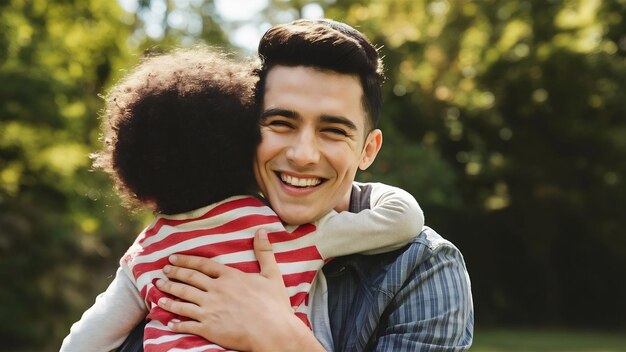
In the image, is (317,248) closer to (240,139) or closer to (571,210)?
(240,139)

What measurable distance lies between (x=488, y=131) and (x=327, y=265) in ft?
65.1

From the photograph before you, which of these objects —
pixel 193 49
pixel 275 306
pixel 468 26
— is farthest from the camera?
pixel 468 26

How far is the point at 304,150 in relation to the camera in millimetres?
2486

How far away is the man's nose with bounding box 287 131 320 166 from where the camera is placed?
2484mm

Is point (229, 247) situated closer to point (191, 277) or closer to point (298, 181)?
point (191, 277)

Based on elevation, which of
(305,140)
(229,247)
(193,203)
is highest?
(305,140)

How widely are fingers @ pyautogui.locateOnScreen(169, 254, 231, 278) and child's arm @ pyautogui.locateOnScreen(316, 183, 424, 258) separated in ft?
0.94

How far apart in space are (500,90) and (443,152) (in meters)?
2.17

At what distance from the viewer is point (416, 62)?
69.4 feet

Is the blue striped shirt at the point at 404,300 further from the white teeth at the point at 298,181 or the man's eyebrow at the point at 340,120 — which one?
the man's eyebrow at the point at 340,120

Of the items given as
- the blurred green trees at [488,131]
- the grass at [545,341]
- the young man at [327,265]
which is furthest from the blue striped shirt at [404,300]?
the blurred green trees at [488,131]

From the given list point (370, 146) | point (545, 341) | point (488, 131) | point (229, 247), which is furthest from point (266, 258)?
point (488, 131)

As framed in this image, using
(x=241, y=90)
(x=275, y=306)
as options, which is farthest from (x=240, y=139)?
(x=275, y=306)

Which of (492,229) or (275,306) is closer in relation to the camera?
(275,306)
